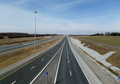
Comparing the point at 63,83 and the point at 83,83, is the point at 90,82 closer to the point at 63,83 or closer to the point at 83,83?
the point at 83,83

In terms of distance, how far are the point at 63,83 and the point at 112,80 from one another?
20.5 feet

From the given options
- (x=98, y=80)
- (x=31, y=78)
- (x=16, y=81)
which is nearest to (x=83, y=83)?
(x=98, y=80)

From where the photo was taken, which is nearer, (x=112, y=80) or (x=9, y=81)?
(x=9, y=81)

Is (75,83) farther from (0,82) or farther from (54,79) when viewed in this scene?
(0,82)

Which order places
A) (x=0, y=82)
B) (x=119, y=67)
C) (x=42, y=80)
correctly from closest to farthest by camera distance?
(x=0, y=82)
(x=42, y=80)
(x=119, y=67)

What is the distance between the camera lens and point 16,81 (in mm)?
9680

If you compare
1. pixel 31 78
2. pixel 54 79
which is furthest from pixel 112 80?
pixel 31 78

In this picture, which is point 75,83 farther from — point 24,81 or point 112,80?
point 24,81

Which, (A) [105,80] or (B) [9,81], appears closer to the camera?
(B) [9,81]

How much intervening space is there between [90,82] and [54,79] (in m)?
4.32

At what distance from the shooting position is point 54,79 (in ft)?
34.2

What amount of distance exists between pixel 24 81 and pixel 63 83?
14.8ft

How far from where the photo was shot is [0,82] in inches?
371

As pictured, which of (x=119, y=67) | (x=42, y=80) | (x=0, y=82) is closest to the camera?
(x=0, y=82)
